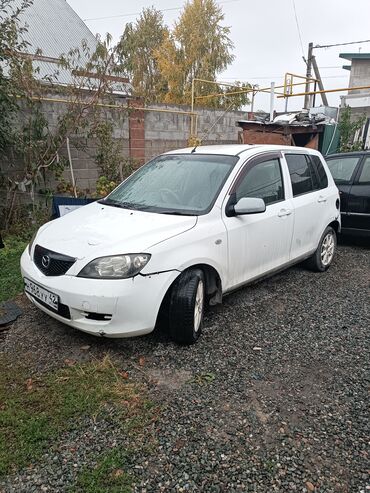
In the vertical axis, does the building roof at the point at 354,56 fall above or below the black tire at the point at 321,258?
above

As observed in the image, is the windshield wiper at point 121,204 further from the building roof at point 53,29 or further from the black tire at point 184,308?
the building roof at point 53,29

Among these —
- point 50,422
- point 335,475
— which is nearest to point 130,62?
point 50,422

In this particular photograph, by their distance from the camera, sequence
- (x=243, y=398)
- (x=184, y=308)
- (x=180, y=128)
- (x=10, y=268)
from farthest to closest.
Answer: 1. (x=180, y=128)
2. (x=10, y=268)
3. (x=184, y=308)
4. (x=243, y=398)

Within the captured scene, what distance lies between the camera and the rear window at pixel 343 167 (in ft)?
20.2

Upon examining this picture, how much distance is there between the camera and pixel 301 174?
4.55 metres

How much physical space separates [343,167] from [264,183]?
3.03 meters

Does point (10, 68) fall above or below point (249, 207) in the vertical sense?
above

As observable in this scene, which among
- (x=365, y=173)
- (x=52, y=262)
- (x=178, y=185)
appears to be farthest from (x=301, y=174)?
Result: (x=52, y=262)

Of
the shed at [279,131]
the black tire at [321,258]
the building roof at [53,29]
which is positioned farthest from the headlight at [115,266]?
the building roof at [53,29]

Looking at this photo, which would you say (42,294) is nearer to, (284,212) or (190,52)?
(284,212)

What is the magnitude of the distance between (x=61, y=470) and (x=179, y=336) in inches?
51.7

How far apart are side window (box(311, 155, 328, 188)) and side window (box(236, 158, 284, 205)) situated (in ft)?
3.10

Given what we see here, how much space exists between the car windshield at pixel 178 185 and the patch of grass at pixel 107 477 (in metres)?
1.97

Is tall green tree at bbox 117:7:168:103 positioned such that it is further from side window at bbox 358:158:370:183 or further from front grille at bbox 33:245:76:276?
front grille at bbox 33:245:76:276
